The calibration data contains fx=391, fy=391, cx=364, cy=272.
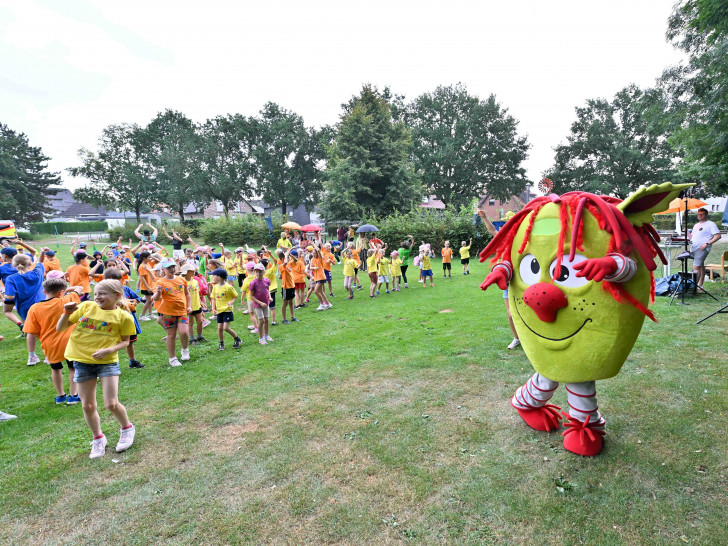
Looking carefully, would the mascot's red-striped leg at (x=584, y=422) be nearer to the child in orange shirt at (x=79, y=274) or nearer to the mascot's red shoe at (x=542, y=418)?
the mascot's red shoe at (x=542, y=418)

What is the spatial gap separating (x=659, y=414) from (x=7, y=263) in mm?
11338

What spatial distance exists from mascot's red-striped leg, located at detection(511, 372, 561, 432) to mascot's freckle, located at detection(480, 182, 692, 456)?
0.32 meters

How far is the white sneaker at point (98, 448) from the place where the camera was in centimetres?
417

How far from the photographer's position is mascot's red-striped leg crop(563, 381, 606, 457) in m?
3.67

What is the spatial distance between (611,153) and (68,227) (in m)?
67.8

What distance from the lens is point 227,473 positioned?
3822mm

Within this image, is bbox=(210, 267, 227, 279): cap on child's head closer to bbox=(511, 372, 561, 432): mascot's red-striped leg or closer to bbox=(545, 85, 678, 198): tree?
bbox=(511, 372, 561, 432): mascot's red-striped leg

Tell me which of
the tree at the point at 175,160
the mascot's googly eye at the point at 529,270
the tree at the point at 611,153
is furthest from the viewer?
the tree at the point at 175,160

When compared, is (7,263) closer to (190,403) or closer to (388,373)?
(190,403)

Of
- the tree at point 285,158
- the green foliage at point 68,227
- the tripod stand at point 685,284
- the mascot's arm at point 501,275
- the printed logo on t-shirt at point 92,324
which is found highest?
the tree at point 285,158

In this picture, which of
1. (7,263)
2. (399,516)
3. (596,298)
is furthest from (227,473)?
(7,263)

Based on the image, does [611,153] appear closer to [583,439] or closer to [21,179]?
[583,439]

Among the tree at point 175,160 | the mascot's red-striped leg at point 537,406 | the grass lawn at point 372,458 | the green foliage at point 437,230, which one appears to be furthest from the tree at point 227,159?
the mascot's red-striped leg at point 537,406

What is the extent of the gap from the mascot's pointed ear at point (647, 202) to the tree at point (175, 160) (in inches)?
1999
